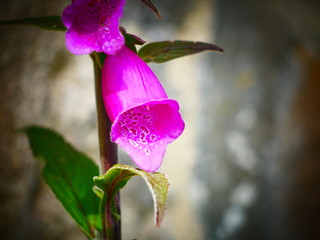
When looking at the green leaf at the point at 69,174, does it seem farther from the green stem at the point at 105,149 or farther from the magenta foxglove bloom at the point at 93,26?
the magenta foxglove bloom at the point at 93,26

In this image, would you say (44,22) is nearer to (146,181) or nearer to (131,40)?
(131,40)

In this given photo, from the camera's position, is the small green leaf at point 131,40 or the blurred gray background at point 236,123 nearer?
the small green leaf at point 131,40

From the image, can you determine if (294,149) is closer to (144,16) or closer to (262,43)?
(262,43)

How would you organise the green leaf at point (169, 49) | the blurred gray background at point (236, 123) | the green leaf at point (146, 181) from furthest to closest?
the blurred gray background at point (236, 123) < the green leaf at point (169, 49) < the green leaf at point (146, 181)

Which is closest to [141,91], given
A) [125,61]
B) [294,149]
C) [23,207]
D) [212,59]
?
[125,61]

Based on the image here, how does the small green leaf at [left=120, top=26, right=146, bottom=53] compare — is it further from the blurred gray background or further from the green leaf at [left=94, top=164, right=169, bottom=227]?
the blurred gray background

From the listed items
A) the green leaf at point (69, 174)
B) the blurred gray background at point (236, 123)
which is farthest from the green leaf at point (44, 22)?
the blurred gray background at point (236, 123)
